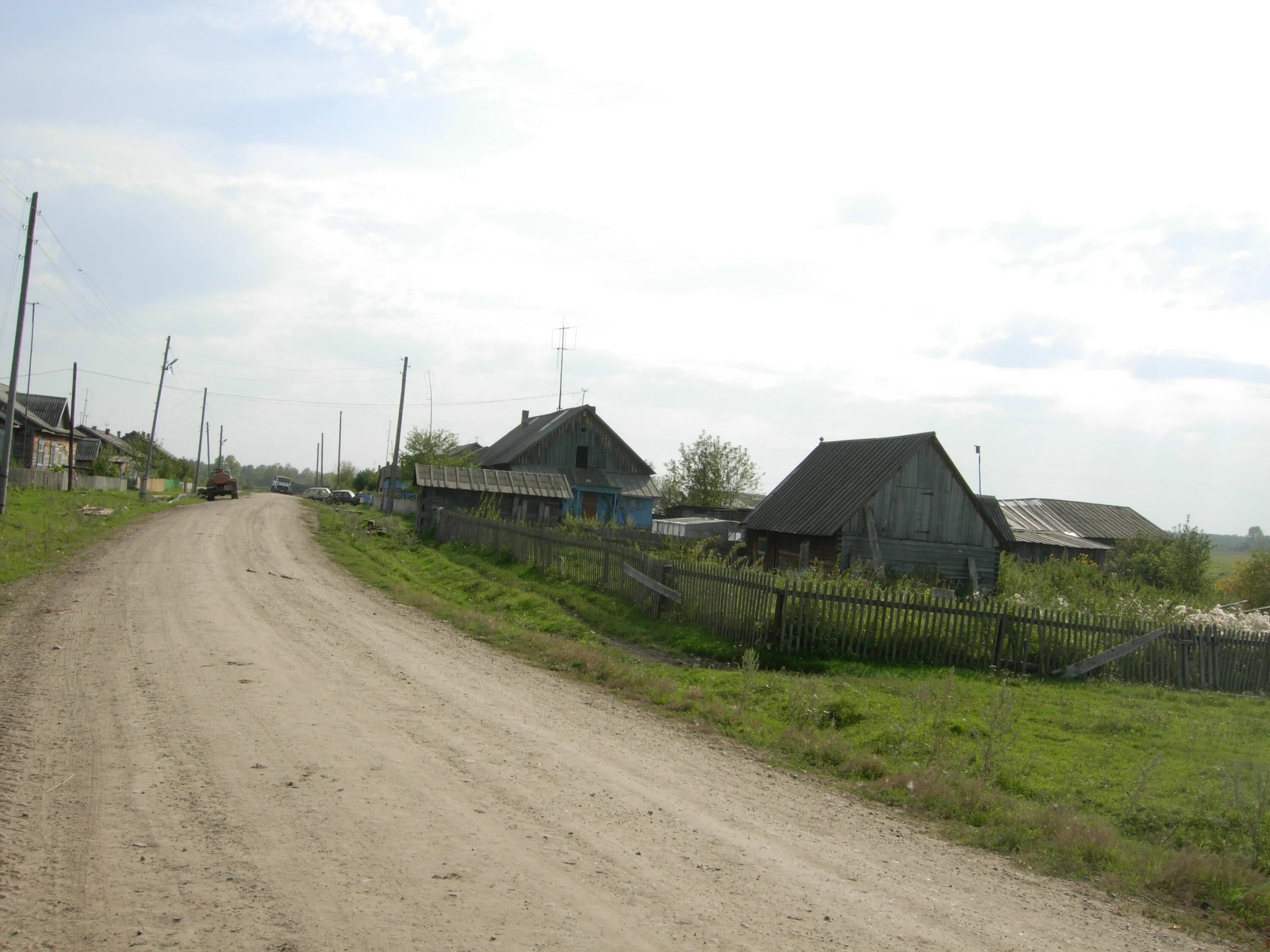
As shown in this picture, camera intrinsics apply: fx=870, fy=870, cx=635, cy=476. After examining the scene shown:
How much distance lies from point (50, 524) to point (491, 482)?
16974mm

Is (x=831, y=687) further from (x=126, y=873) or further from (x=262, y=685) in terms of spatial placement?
(x=126, y=873)

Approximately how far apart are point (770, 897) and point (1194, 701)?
1279cm

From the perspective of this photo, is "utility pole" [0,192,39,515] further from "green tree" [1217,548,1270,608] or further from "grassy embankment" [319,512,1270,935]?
"green tree" [1217,548,1270,608]

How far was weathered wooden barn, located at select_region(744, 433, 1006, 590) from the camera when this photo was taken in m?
26.4

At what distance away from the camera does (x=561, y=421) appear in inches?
1941

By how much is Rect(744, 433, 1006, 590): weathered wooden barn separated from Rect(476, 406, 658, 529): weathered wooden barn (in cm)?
2009

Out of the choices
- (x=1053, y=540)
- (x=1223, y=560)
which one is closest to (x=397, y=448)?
(x=1053, y=540)

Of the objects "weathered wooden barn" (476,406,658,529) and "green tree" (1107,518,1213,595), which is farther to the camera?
"weathered wooden barn" (476,406,658,529)

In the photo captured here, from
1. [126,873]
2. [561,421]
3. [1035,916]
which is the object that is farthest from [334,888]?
Result: [561,421]

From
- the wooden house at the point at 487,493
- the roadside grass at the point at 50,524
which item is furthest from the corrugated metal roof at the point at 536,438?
the roadside grass at the point at 50,524

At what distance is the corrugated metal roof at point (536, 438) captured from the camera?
4894 centimetres

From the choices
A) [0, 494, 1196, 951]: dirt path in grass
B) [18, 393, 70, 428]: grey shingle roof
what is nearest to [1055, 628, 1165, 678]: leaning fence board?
[0, 494, 1196, 951]: dirt path in grass

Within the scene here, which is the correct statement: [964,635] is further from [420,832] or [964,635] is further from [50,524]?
[50,524]

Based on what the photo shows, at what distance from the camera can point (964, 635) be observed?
16094 mm
